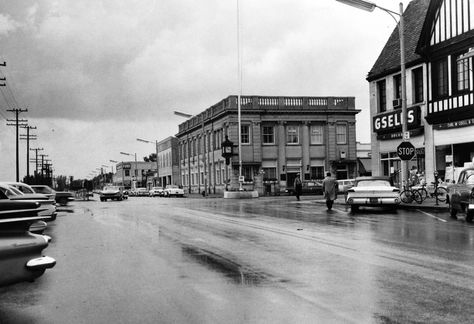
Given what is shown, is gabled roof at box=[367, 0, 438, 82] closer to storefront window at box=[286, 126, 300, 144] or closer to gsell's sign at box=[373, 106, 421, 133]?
gsell's sign at box=[373, 106, 421, 133]

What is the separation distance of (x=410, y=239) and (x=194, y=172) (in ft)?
217

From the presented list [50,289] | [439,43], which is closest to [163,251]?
[50,289]

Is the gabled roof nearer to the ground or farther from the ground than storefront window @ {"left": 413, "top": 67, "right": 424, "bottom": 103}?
farther from the ground

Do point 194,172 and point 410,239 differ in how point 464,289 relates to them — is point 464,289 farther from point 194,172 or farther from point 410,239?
point 194,172

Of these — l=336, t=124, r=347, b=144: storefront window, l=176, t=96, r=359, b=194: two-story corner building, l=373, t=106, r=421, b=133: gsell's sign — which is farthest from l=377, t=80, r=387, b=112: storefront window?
l=336, t=124, r=347, b=144: storefront window

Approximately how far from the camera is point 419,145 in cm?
2930

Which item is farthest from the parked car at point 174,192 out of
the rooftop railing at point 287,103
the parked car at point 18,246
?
the parked car at point 18,246

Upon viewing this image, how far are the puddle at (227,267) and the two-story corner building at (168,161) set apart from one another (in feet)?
256

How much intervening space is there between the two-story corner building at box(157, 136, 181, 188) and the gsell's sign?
57.8 meters

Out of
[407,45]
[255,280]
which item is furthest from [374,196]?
[255,280]

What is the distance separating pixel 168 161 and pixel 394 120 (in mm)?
67944

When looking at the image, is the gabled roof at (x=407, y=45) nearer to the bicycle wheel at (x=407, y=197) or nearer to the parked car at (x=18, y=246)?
the bicycle wheel at (x=407, y=197)

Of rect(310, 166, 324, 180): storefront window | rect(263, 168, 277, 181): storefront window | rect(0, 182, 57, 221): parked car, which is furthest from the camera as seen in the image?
rect(310, 166, 324, 180): storefront window

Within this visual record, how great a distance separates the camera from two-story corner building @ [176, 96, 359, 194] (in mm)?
58375
